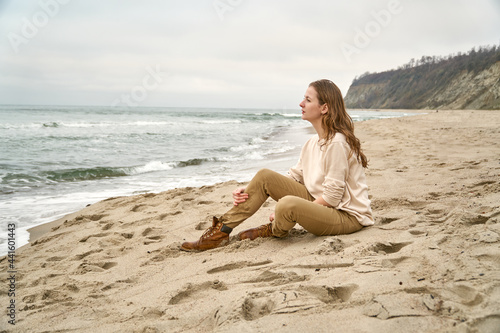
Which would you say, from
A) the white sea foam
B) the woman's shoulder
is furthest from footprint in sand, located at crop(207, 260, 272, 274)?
the white sea foam

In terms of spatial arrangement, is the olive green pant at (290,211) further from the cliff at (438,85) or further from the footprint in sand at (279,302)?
the cliff at (438,85)

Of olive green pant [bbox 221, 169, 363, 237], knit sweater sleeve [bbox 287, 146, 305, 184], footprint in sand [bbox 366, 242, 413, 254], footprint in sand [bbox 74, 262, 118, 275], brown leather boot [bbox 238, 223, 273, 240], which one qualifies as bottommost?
footprint in sand [bbox 74, 262, 118, 275]

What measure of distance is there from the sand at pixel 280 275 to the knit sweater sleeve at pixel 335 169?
0.36 meters

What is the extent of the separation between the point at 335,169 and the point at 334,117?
1.46 ft

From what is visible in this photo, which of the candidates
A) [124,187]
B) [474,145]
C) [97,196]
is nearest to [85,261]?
[97,196]

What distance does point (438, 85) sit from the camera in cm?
5688

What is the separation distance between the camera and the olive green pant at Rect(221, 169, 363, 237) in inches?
112

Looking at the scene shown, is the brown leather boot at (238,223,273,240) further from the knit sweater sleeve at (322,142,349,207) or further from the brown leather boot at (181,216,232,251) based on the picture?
the knit sweater sleeve at (322,142,349,207)

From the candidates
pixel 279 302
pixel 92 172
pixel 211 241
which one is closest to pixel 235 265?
pixel 211 241

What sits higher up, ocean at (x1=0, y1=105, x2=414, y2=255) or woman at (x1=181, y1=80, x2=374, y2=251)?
woman at (x1=181, y1=80, x2=374, y2=251)

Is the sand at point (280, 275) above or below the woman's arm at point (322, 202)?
below

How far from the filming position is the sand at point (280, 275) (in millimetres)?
1640

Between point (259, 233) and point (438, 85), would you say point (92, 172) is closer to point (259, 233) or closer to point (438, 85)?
point (259, 233)

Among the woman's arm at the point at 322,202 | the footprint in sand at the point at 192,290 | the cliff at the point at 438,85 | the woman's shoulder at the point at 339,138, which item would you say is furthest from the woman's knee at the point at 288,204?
the cliff at the point at 438,85
